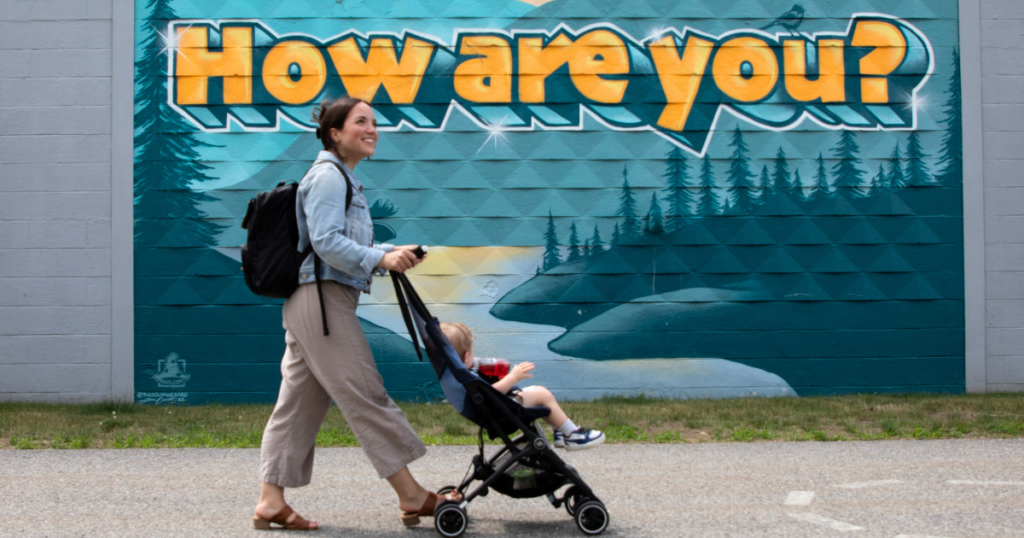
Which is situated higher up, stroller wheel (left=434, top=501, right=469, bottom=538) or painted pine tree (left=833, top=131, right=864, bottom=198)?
painted pine tree (left=833, top=131, right=864, bottom=198)

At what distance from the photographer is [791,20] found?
25.3 ft

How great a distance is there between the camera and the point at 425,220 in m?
7.54

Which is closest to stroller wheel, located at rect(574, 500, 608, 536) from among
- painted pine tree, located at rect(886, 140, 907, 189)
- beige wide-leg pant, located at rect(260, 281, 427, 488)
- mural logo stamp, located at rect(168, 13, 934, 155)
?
beige wide-leg pant, located at rect(260, 281, 427, 488)

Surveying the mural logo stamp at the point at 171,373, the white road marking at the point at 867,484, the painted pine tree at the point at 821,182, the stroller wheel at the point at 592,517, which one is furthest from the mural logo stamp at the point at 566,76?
the stroller wheel at the point at 592,517

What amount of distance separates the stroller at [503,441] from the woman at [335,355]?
0.64 ft

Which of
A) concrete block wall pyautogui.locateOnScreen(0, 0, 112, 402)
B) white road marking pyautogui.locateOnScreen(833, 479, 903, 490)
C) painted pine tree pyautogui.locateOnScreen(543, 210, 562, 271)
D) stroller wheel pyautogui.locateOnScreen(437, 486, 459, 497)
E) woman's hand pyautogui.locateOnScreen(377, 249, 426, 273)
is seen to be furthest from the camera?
painted pine tree pyautogui.locateOnScreen(543, 210, 562, 271)

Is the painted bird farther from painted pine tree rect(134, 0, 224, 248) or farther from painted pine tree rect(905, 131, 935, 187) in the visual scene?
painted pine tree rect(134, 0, 224, 248)

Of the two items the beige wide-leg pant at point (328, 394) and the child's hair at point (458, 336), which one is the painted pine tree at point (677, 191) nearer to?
the child's hair at point (458, 336)

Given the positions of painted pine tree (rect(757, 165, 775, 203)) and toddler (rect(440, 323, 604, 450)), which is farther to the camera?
painted pine tree (rect(757, 165, 775, 203))

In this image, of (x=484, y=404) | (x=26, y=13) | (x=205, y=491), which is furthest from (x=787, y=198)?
(x=26, y=13)

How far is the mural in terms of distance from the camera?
7.46 metres

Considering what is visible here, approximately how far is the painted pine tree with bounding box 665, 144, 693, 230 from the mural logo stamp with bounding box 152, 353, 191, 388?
463cm

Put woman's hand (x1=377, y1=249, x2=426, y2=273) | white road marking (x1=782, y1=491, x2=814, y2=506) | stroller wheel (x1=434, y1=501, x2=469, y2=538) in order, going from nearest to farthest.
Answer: woman's hand (x1=377, y1=249, x2=426, y2=273), stroller wheel (x1=434, y1=501, x2=469, y2=538), white road marking (x1=782, y1=491, x2=814, y2=506)

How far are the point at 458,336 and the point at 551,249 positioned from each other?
403 cm
